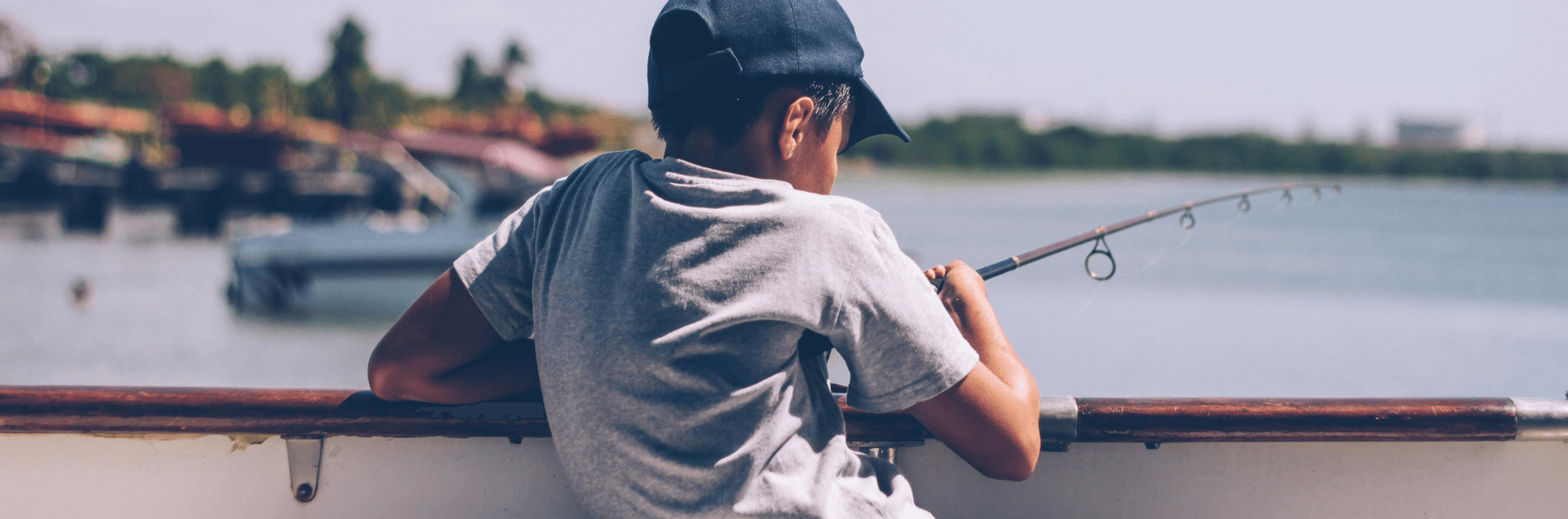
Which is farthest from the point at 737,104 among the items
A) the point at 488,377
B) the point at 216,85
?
the point at 216,85

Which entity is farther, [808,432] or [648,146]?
[648,146]

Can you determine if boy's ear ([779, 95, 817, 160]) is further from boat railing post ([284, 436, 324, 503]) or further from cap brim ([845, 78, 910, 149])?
Answer: boat railing post ([284, 436, 324, 503])

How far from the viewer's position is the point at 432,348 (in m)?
1.29

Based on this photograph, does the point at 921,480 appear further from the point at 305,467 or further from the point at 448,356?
the point at 305,467

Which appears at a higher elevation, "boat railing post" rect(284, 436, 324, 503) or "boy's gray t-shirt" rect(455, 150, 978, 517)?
"boy's gray t-shirt" rect(455, 150, 978, 517)

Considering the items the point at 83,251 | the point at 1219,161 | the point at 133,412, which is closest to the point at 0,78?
the point at 83,251

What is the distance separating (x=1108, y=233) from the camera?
2.11m

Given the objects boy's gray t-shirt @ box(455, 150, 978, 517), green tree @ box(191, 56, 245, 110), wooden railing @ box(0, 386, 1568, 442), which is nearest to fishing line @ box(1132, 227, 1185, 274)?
wooden railing @ box(0, 386, 1568, 442)

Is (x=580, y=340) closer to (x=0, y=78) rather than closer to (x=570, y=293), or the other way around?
(x=570, y=293)

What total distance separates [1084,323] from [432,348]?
13.0 metres

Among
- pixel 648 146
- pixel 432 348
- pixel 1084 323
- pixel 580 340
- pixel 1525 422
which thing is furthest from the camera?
pixel 1084 323

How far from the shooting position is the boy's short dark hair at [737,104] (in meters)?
1.09

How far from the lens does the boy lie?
3.37 feet

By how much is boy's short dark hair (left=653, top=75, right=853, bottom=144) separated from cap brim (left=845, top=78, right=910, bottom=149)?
0.03m
